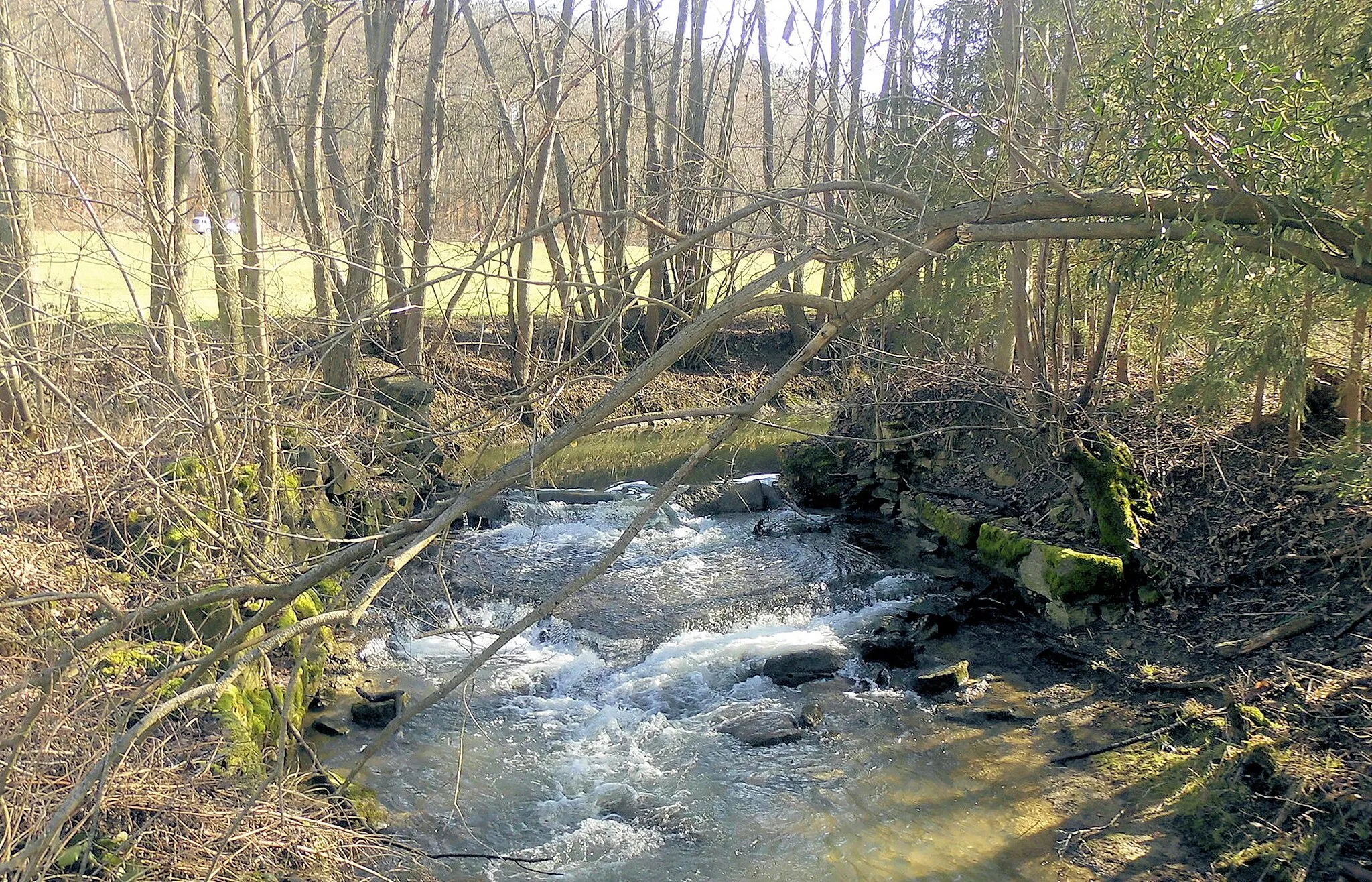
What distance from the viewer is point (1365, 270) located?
4.73 m

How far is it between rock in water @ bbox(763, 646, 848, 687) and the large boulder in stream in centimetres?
433

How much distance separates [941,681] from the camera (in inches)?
323

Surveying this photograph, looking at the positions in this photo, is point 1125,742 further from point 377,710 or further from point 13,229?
point 13,229

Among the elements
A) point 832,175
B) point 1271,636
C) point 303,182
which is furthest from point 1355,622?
point 303,182

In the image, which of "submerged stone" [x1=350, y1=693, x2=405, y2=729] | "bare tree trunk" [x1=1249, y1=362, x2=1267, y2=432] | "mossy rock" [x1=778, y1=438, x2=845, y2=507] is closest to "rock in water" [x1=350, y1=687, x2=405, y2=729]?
"submerged stone" [x1=350, y1=693, x2=405, y2=729]

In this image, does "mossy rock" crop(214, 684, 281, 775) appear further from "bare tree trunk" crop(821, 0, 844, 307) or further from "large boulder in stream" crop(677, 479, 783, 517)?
"large boulder in stream" crop(677, 479, 783, 517)

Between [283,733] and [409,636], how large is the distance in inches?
231

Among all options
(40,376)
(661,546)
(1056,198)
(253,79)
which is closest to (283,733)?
(40,376)

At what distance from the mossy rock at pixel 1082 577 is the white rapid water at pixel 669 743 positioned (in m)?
1.60

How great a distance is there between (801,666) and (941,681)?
120cm

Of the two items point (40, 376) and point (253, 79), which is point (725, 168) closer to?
point (40, 376)

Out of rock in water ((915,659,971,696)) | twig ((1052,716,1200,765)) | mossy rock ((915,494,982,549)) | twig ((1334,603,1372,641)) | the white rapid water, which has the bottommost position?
the white rapid water

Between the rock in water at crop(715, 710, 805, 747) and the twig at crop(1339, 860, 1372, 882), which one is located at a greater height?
the twig at crop(1339, 860, 1372, 882)

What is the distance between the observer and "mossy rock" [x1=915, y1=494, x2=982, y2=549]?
35.9 feet
